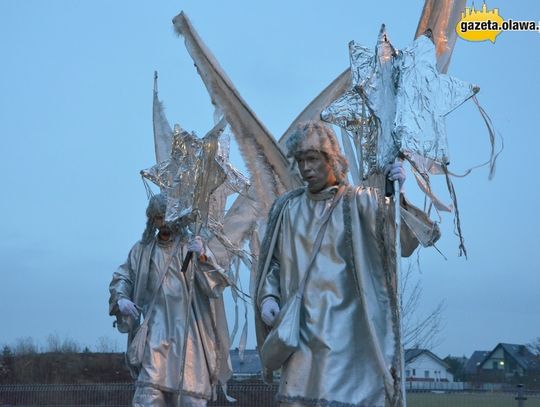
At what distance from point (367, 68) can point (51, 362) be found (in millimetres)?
28488

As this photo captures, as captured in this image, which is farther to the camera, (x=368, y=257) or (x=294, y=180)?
(x=294, y=180)

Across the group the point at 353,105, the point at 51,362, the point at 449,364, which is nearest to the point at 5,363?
the point at 51,362

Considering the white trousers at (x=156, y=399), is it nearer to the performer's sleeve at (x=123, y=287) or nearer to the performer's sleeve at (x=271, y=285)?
the performer's sleeve at (x=123, y=287)

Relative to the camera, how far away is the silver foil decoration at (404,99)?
553 cm

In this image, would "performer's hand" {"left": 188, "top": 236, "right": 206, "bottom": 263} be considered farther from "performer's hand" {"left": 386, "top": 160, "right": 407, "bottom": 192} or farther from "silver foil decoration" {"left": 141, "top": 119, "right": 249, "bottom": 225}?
"performer's hand" {"left": 386, "top": 160, "right": 407, "bottom": 192}

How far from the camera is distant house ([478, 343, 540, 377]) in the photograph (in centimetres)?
6775

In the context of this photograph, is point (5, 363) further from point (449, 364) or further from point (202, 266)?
point (449, 364)

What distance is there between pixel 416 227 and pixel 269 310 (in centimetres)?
98

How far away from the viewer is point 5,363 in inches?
1302

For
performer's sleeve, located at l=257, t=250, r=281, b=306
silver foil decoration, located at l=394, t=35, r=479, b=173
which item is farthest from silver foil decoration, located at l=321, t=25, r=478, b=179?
performer's sleeve, located at l=257, t=250, r=281, b=306

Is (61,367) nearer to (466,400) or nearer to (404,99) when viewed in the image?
(466,400)

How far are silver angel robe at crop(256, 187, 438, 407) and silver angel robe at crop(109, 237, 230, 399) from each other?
3.11 metres

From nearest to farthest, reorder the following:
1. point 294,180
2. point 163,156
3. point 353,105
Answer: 1. point 353,105
2. point 294,180
3. point 163,156

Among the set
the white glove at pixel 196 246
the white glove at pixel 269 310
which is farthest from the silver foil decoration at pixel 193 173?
the white glove at pixel 269 310
